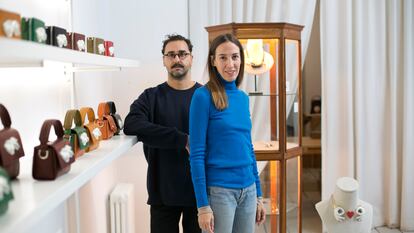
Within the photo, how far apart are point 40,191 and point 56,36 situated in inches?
17.2

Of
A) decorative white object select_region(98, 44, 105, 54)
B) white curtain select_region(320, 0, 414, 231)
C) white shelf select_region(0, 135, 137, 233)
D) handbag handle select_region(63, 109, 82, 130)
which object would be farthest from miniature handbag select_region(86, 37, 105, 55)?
white curtain select_region(320, 0, 414, 231)

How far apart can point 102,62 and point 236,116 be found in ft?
1.92

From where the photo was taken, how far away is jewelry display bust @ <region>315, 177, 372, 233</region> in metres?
2.43

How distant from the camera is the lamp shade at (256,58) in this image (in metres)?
2.74

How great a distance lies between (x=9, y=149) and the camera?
1029 millimetres

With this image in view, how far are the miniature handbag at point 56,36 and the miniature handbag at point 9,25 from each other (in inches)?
12.3

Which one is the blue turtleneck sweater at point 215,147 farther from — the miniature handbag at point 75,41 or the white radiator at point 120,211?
the white radiator at point 120,211

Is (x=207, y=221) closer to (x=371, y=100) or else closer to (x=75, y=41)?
(x=75, y=41)

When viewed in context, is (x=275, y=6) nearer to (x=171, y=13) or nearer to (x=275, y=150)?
(x=171, y=13)

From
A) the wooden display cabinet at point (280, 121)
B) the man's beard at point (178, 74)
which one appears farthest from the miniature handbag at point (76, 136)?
the wooden display cabinet at point (280, 121)

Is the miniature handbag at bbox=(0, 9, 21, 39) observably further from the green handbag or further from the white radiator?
the white radiator

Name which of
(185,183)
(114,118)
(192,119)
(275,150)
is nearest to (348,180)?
(275,150)

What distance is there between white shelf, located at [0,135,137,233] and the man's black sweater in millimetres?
545

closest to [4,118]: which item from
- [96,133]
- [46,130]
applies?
[46,130]
